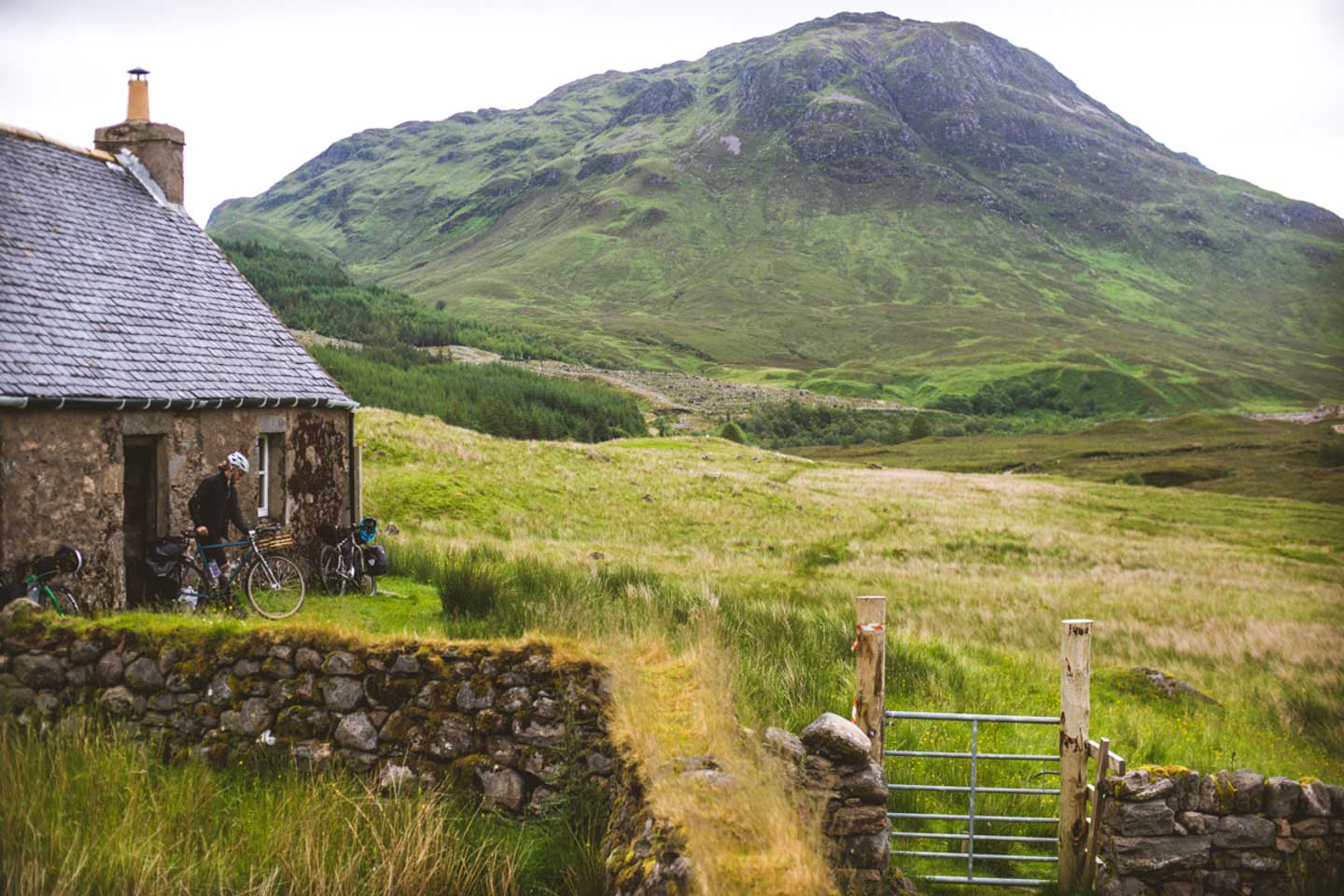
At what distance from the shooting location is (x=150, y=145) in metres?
18.1

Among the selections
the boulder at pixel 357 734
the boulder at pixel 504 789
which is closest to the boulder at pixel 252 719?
the boulder at pixel 357 734

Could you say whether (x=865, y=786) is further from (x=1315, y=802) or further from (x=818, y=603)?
(x=818, y=603)

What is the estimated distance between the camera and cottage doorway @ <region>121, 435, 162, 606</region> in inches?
543

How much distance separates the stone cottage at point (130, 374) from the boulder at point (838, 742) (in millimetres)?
10319

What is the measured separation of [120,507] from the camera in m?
13.0

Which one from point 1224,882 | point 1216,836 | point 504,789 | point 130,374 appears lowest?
point 1224,882

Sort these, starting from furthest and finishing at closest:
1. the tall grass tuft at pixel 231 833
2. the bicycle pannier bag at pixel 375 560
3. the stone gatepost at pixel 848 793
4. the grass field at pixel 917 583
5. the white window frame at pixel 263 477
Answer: the bicycle pannier bag at pixel 375 560
the white window frame at pixel 263 477
the grass field at pixel 917 583
the stone gatepost at pixel 848 793
the tall grass tuft at pixel 231 833

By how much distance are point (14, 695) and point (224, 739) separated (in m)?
1.75

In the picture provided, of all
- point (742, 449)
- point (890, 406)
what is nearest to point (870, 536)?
point (742, 449)

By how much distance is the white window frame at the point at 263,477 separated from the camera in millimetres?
15992

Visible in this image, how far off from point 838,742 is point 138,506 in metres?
11.9

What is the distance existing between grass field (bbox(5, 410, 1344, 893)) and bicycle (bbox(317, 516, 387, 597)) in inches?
25.3

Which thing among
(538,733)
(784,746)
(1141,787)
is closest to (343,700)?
(538,733)

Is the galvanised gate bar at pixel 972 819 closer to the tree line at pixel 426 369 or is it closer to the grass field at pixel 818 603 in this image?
the grass field at pixel 818 603
